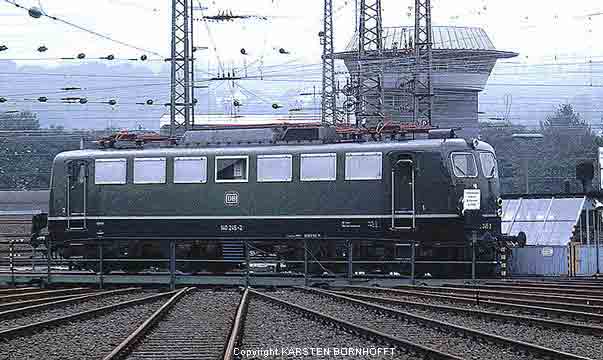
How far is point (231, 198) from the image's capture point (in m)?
29.2

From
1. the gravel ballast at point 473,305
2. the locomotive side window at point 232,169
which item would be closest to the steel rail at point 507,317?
the gravel ballast at point 473,305

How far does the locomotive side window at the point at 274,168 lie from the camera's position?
94.0 feet

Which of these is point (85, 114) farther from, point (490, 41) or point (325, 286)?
point (325, 286)

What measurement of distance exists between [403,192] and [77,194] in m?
10.2

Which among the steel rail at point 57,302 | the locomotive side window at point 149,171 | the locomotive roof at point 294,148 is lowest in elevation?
the steel rail at point 57,302

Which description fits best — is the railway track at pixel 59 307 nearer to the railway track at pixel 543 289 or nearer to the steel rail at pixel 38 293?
the steel rail at pixel 38 293

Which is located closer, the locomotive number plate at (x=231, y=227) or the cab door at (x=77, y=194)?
the locomotive number plate at (x=231, y=227)

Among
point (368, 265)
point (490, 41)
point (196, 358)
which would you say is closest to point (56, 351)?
point (196, 358)

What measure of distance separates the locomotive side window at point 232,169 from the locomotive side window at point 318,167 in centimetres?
174

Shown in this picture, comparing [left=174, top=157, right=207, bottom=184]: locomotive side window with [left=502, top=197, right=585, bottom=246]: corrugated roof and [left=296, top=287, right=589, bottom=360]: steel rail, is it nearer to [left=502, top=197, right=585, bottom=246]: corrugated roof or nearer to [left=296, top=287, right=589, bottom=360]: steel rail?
[left=296, top=287, right=589, bottom=360]: steel rail

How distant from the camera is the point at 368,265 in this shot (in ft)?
91.9

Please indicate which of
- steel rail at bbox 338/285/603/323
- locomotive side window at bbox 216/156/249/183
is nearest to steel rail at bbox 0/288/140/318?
locomotive side window at bbox 216/156/249/183

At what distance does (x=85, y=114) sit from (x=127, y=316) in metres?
106

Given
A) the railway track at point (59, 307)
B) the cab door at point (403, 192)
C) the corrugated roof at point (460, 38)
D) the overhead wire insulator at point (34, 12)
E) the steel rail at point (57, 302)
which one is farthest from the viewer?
the corrugated roof at point (460, 38)
